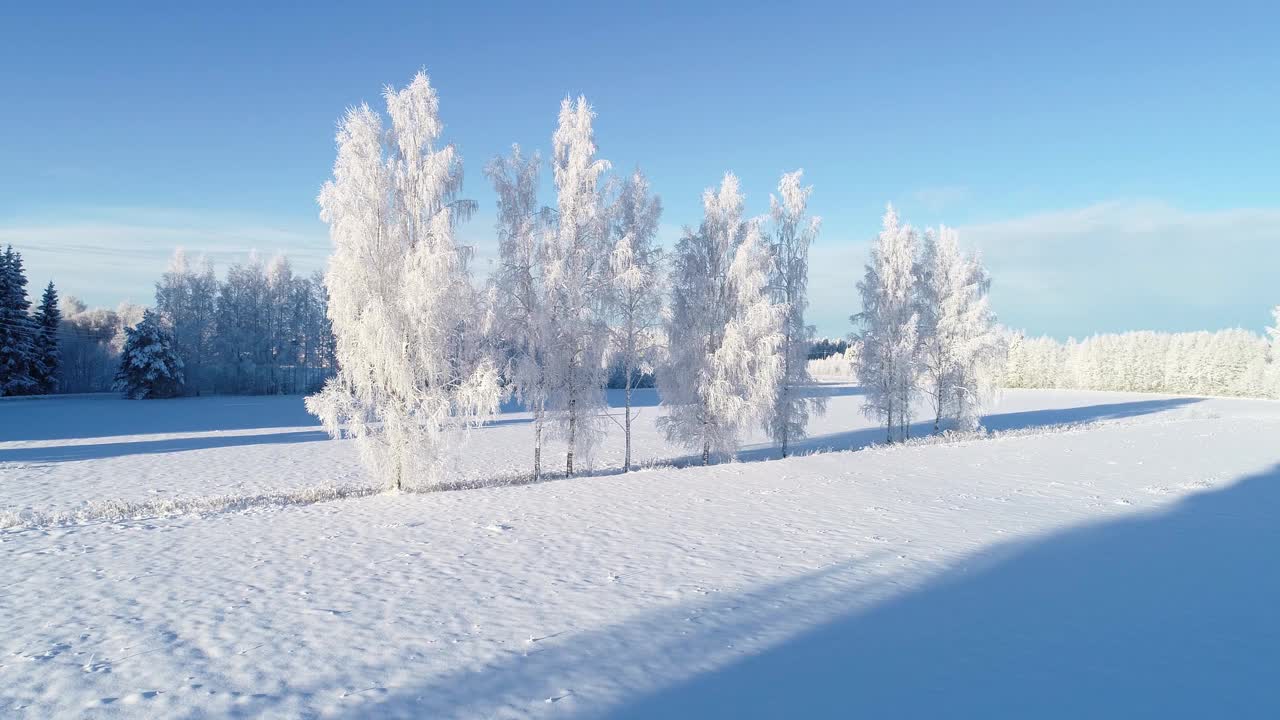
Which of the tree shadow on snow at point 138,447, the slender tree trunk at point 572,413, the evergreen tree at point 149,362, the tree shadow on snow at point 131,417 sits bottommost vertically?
the tree shadow on snow at point 138,447

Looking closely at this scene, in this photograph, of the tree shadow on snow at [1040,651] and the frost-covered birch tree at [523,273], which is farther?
the frost-covered birch tree at [523,273]

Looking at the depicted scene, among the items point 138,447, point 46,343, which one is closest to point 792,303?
point 138,447

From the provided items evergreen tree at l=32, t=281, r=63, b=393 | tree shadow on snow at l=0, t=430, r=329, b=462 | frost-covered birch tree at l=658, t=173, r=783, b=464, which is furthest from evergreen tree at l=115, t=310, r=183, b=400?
frost-covered birch tree at l=658, t=173, r=783, b=464

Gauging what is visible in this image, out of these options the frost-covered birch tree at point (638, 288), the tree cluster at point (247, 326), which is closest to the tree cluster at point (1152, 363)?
the frost-covered birch tree at point (638, 288)

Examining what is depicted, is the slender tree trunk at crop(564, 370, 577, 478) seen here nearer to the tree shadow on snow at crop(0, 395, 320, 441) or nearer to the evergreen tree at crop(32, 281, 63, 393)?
the tree shadow on snow at crop(0, 395, 320, 441)

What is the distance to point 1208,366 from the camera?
278 ft

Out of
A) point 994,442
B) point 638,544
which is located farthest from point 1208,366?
point 638,544

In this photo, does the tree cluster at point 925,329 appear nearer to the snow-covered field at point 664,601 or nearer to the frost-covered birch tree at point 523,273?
the snow-covered field at point 664,601

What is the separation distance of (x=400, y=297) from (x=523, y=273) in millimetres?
4674

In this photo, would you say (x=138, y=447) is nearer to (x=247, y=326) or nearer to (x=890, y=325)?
(x=890, y=325)

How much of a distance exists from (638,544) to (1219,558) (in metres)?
8.48

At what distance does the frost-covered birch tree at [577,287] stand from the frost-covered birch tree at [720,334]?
3.52 metres

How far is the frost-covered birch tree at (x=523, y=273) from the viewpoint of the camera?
18.8m

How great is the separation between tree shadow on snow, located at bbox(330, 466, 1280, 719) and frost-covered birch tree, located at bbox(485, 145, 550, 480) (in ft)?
40.3
